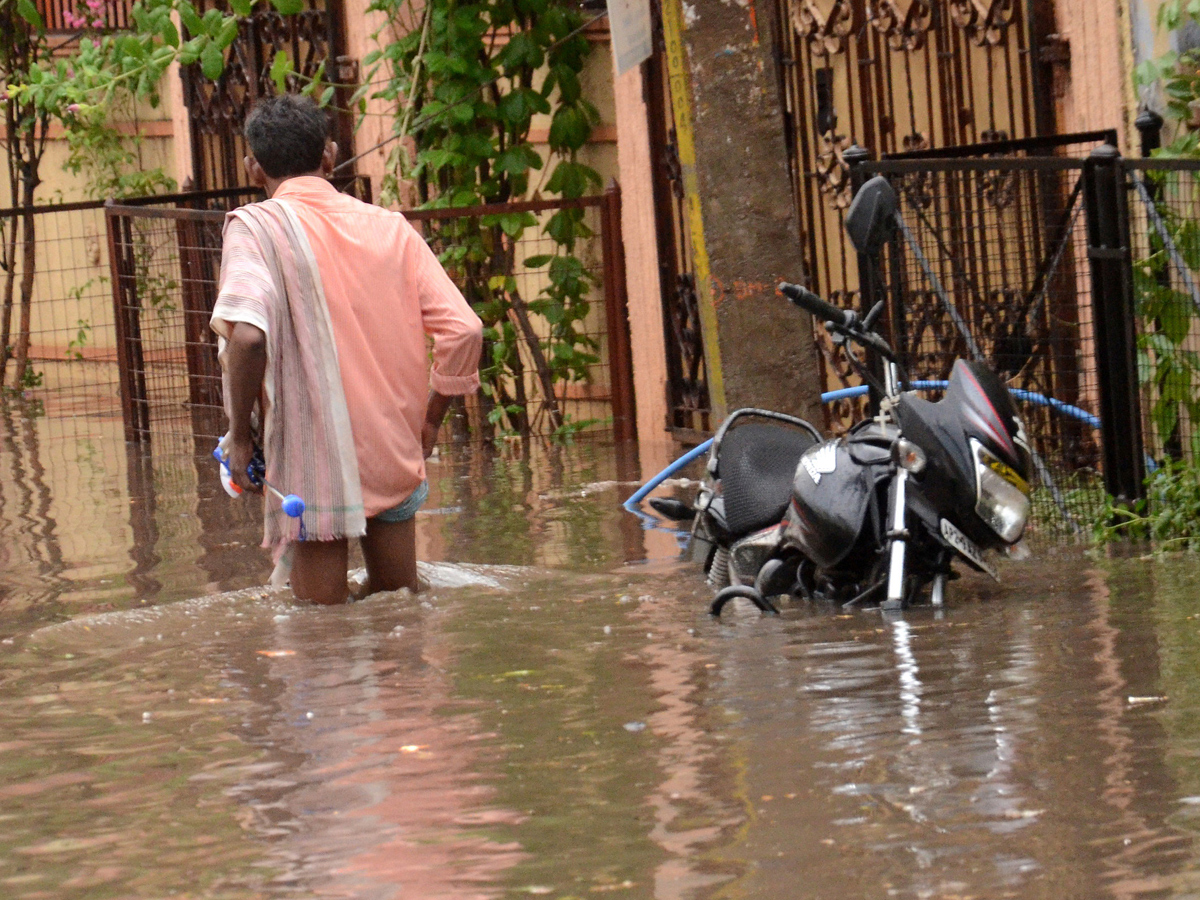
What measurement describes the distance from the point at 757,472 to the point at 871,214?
1.05m

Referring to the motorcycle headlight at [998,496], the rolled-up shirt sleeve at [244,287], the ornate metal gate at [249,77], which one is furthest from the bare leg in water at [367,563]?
the ornate metal gate at [249,77]

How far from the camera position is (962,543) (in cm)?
527

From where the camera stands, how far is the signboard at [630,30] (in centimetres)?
814

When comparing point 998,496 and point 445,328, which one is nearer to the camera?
point 998,496

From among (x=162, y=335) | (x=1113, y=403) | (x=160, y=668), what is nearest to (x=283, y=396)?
(x=160, y=668)

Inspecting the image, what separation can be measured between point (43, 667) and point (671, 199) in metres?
6.67

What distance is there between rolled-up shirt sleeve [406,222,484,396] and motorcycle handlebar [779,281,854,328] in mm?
929

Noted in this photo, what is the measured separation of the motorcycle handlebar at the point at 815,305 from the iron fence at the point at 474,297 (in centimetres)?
606

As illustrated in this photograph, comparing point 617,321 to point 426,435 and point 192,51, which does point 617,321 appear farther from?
point 426,435

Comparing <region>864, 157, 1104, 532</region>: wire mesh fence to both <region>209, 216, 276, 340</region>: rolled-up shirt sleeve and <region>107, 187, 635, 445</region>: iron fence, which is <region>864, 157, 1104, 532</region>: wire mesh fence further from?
<region>107, 187, 635, 445</region>: iron fence

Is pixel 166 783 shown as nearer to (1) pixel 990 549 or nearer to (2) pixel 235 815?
(2) pixel 235 815

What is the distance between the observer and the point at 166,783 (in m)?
4.06

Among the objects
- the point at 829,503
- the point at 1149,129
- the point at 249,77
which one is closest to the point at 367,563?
the point at 829,503

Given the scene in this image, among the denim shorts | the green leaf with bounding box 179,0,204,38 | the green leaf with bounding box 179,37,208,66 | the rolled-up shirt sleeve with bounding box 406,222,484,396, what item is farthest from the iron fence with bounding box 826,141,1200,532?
the green leaf with bounding box 179,37,208,66
